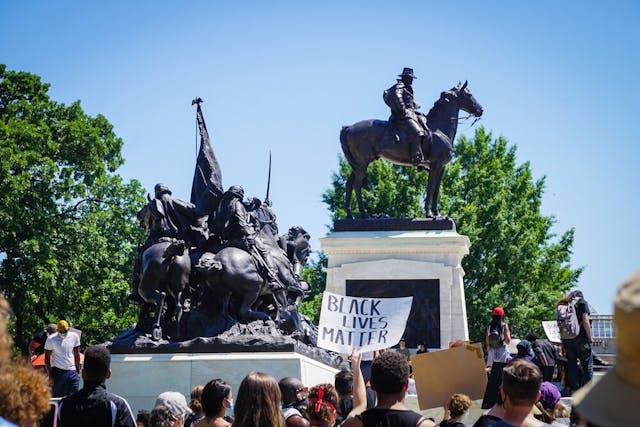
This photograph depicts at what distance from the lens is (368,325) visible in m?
8.59

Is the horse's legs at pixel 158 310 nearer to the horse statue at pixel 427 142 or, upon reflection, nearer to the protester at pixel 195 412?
the protester at pixel 195 412

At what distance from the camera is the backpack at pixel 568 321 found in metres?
13.8

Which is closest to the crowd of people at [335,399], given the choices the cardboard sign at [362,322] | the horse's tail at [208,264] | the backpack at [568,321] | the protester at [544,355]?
the cardboard sign at [362,322]

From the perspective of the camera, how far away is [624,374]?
7.50ft

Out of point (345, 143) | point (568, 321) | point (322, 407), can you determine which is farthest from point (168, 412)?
point (345, 143)

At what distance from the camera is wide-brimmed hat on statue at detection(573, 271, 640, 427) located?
2238mm

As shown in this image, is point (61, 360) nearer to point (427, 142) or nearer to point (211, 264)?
point (211, 264)

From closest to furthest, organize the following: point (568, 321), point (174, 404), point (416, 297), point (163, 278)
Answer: point (174, 404) → point (568, 321) → point (163, 278) → point (416, 297)

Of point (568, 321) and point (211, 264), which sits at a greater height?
point (211, 264)

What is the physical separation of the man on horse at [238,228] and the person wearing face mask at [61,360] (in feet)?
10.7

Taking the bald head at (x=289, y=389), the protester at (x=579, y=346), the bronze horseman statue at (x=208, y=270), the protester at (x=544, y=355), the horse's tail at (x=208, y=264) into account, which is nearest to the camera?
the bald head at (x=289, y=389)

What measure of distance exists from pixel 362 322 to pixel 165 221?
8644mm

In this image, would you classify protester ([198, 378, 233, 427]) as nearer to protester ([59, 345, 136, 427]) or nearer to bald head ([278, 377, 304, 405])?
protester ([59, 345, 136, 427])

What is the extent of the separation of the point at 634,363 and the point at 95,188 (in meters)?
34.7
